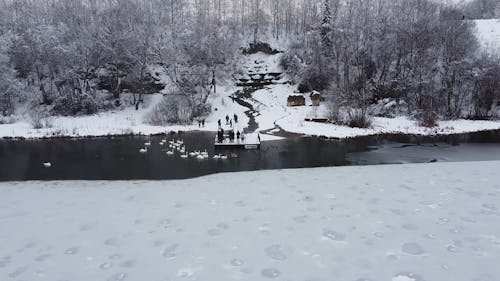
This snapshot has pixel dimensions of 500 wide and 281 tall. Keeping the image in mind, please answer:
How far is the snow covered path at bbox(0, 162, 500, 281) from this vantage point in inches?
284

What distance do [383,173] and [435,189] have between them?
3188 millimetres

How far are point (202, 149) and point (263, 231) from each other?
16.9 meters

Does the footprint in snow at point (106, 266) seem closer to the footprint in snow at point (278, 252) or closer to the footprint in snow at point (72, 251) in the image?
the footprint in snow at point (72, 251)

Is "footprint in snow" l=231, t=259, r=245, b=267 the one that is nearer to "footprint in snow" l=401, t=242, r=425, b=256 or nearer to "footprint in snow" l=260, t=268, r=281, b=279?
"footprint in snow" l=260, t=268, r=281, b=279

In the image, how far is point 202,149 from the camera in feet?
83.3

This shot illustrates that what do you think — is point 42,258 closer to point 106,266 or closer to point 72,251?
point 72,251

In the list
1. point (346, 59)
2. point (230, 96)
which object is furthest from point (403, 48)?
point (230, 96)

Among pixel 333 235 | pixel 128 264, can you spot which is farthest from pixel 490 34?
pixel 128 264

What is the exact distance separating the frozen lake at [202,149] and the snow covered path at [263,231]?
5897mm

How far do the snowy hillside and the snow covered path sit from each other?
136ft

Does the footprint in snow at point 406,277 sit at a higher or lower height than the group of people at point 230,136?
lower

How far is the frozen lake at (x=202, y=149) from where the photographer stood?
19.7m

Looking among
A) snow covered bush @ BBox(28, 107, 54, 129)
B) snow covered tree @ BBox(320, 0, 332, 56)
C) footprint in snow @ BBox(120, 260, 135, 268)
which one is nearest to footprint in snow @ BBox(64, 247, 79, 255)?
footprint in snow @ BBox(120, 260, 135, 268)

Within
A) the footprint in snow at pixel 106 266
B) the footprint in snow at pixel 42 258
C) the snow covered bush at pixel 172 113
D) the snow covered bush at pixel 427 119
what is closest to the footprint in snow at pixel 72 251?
the footprint in snow at pixel 42 258
